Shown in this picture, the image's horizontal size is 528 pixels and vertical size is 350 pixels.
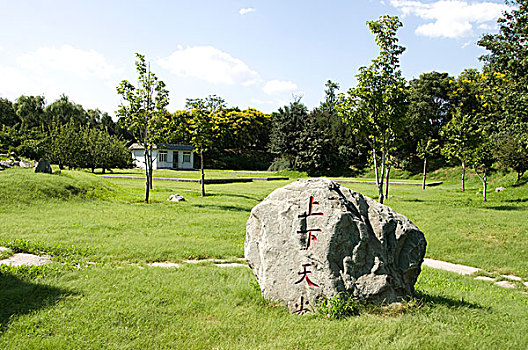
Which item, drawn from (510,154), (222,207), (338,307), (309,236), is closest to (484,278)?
(338,307)

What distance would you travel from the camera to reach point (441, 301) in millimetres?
5105

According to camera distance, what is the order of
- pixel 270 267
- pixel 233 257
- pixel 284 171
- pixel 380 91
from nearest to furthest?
1. pixel 270 267
2. pixel 233 257
3. pixel 380 91
4. pixel 284 171

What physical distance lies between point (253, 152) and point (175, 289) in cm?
5791

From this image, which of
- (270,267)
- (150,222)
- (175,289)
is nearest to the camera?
(270,267)

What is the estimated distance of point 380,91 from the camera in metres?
16.6

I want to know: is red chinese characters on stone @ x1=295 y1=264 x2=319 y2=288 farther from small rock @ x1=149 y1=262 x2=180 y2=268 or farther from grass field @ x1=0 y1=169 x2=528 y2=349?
small rock @ x1=149 y1=262 x2=180 y2=268

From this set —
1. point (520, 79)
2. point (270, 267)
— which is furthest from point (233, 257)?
point (520, 79)

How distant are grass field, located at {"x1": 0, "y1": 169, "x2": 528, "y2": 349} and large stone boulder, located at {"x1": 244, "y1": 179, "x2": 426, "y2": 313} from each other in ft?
0.96

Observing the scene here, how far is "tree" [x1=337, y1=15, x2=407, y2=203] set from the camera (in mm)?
16250

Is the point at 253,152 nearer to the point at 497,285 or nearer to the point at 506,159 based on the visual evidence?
the point at 506,159

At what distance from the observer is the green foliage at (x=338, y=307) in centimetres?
441

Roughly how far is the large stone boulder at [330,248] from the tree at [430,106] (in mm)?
39050

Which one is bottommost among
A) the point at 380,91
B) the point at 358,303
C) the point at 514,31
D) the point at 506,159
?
the point at 358,303

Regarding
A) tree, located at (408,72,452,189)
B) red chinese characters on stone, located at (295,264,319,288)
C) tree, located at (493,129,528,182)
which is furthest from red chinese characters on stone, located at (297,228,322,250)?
tree, located at (408,72,452,189)
